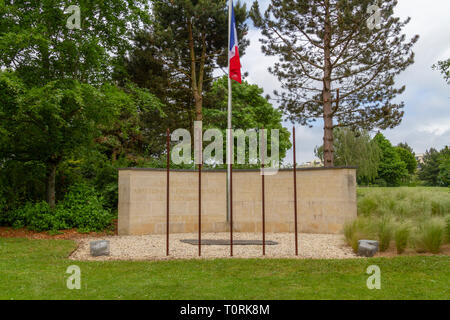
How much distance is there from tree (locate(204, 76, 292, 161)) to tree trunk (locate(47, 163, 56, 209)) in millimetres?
9151

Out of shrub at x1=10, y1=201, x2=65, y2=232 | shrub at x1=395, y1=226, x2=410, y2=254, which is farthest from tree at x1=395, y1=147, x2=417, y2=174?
shrub at x1=10, y1=201, x2=65, y2=232

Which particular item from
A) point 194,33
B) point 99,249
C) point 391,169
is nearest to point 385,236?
point 99,249

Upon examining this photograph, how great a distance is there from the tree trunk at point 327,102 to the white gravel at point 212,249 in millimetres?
4958

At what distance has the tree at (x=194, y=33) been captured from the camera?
1594 cm

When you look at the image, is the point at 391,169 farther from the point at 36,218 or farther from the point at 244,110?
the point at 36,218

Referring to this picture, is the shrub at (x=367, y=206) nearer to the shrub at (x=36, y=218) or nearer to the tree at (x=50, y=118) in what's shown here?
the tree at (x=50, y=118)

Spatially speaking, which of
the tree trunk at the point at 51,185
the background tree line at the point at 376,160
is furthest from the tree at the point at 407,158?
the tree trunk at the point at 51,185

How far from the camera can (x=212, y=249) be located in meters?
8.30

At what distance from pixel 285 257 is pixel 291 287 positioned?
89.7 inches

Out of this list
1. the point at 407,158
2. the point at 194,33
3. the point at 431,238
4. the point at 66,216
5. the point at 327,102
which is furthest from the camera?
the point at 407,158

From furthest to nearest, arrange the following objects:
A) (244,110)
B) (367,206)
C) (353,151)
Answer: (353,151), (244,110), (367,206)

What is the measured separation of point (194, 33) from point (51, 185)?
31.6ft

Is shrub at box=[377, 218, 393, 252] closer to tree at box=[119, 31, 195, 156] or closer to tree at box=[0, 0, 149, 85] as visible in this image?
tree at box=[119, 31, 195, 156]
